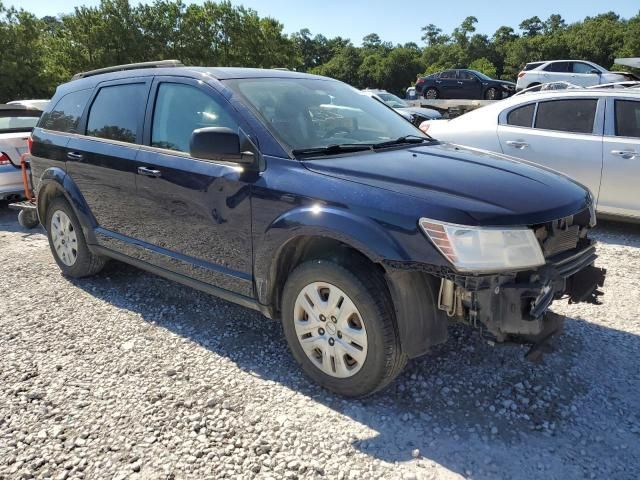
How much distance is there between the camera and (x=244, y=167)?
316 cm

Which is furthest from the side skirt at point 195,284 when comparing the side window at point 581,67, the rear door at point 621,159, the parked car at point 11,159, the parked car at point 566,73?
the side window at point 581,67

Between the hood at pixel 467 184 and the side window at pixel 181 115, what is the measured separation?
81 cm

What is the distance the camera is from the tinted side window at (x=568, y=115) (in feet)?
19.6

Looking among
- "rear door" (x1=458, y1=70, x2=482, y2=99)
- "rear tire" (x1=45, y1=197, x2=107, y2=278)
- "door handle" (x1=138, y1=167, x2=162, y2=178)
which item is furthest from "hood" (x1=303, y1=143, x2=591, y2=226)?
"rear door" (x1=458, y1=70, x2=482, y2=99)

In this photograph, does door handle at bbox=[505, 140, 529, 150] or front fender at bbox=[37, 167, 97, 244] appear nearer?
front fender at bbox=[37, 167, 97, 244]

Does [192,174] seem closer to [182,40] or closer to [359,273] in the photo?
[359,273]

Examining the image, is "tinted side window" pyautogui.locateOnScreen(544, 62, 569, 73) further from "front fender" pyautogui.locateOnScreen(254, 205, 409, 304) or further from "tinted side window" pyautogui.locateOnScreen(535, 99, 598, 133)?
"front fender" pyautogui.locateOnScreen(254, 205, 409, 304)

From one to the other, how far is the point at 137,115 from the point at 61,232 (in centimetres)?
156

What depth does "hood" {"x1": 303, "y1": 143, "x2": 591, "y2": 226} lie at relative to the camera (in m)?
2.53

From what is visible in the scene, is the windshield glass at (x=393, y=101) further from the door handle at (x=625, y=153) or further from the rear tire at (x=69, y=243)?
the rear tire at (x=69, y=243)

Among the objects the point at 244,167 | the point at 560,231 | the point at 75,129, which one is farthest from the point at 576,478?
the point at 75,129

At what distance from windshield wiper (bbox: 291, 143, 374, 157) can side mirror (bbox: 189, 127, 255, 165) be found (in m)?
0.33

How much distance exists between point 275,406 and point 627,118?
16.5 feet

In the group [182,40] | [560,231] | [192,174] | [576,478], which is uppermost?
[182,40]
